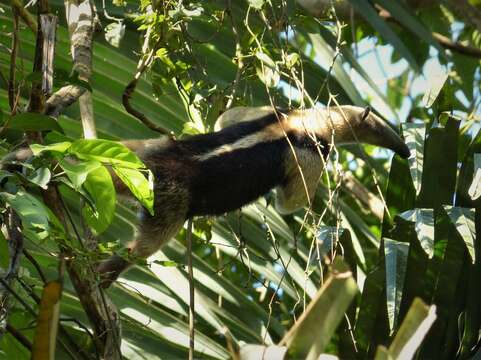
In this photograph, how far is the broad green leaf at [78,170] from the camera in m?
2.15

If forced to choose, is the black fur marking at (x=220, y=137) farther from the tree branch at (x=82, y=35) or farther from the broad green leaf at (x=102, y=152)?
the broad green leaf at (x=102, y=152)

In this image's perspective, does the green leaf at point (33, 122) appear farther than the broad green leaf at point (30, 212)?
Yes

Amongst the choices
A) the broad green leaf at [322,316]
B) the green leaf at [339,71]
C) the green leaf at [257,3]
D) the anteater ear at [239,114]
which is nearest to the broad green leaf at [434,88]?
the green leaf at [257,3]

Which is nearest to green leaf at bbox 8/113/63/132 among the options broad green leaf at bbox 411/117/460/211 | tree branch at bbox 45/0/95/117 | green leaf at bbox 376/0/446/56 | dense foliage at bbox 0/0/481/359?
dense foliage at bbox 0/0/481/359

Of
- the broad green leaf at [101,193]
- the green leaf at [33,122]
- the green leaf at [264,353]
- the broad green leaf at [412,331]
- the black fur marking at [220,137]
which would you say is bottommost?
the green leaf at [264,353]

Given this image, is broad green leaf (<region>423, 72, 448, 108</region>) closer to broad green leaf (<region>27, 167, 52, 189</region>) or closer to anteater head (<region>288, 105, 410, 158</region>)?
anteater head (<region>288, 105, 410, 158</region>)

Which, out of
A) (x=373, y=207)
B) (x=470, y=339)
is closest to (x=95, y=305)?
(x=470, y=339)

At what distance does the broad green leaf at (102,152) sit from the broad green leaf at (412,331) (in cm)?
105

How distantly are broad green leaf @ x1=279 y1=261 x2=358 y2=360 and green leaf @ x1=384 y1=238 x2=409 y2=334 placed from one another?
1331 mm

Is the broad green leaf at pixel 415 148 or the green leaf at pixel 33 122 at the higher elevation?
the broad green leaf at pixel 415 148

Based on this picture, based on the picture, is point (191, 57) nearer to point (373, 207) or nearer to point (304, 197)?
point (304, 197)

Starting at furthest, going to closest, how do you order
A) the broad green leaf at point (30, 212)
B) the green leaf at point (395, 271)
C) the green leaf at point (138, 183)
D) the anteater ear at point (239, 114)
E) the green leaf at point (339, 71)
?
the anteater ear at point (239, 114) < the green leaf at point (339, 71) < the green leaf at point (395, 271) < the green leaf at point (138, 183) < the broad green leaf at point (30, 212)

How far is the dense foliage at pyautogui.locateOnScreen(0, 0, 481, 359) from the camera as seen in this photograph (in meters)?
2.46

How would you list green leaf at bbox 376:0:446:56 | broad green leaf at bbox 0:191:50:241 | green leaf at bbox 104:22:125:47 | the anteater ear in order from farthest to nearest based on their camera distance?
the anteater ear < green leaf at bbox 376:0:446:56 < green leaf at bbox 104:22:125:47 < broad green leaf at bbox 0:191:50:241
